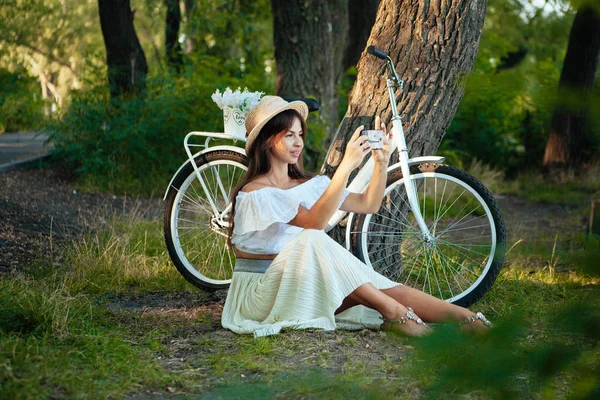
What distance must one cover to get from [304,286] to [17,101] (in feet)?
43.5

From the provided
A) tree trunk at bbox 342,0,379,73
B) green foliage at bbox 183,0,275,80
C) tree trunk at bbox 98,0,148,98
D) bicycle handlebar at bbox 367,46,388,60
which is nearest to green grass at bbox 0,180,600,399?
bicycle handlebar at bbox 367,46,388,60

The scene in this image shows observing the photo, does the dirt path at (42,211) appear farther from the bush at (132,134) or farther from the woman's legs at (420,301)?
the woman's legs at (420,301)

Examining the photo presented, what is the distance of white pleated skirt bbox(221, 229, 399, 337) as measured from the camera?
3701 millimetres

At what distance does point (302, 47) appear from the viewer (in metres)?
9.78

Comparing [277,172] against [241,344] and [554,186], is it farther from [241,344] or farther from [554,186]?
[554,186]

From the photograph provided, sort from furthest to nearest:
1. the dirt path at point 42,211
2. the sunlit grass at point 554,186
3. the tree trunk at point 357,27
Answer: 1. the tree trunk at point 357,27
2. the sunlit grass at point 554,186
3. the dirt path at point 42,211

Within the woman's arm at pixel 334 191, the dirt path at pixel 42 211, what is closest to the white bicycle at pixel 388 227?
the woman's arm at pixel 334 191

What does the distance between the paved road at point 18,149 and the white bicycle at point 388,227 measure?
5355 mm

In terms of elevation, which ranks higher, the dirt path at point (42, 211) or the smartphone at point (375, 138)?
the smartphone at point (375, 138)

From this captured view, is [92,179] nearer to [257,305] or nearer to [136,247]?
[136,247]

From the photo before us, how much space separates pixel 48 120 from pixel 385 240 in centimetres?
642

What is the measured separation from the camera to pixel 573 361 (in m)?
0.96

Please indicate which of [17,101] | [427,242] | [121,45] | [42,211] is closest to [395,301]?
[427,242]

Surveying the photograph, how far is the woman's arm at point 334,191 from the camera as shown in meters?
3.61
